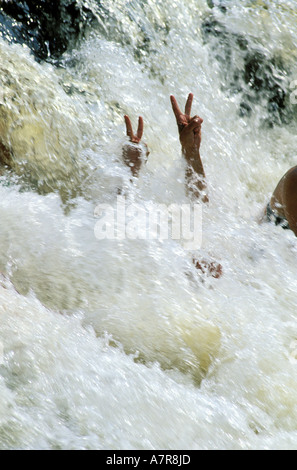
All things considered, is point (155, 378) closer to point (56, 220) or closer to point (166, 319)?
point (166, 319)

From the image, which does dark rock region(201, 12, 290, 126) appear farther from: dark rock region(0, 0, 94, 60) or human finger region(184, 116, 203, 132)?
human finger region(184, 116, 203, 132)

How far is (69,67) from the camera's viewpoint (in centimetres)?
362

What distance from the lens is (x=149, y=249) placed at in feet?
7.86

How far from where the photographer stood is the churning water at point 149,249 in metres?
1.67

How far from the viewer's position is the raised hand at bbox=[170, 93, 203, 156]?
2.55 metres

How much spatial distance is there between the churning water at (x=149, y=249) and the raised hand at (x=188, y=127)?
0.57 ft

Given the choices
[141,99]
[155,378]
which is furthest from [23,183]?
[155,378]

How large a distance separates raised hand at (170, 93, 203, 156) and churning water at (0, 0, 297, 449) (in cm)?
18

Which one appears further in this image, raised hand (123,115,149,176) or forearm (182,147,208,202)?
raised hand (123,115,149,176)

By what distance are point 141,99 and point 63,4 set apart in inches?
37.8

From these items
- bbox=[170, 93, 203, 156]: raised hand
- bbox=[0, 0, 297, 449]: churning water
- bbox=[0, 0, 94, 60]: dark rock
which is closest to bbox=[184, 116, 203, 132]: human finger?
bbox=[170, 93, 203, 156]: raised hand

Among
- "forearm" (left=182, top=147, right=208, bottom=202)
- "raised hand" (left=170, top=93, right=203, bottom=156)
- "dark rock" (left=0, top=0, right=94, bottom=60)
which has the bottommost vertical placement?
"dark rock" (left=0, top=0, right=94, bottom=60)

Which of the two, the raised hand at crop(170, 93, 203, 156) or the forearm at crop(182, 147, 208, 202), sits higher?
the raised hand at crop(170, 93, 203, 156)

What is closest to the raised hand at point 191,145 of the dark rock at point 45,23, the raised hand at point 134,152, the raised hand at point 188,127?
the raised hand at point 188,127
